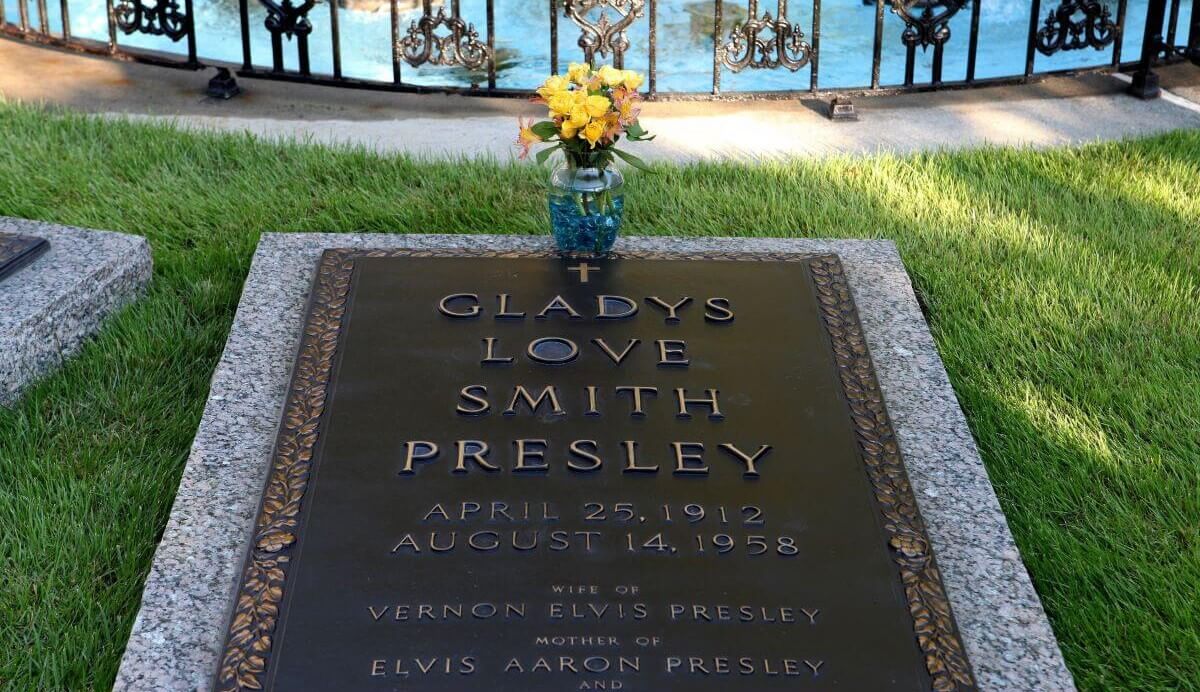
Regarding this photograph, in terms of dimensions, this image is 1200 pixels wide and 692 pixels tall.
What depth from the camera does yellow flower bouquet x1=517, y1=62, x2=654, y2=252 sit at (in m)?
3.54

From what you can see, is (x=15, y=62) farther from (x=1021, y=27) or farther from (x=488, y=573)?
(x=1021, y=27)

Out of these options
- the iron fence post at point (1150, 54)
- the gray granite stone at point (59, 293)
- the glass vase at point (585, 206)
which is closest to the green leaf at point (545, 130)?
the glass vase at point (585, 206)

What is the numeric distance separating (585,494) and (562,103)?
1174 millimetres

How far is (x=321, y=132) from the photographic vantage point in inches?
222

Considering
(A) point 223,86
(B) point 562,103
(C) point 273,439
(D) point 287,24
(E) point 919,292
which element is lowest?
(E) point 919,292

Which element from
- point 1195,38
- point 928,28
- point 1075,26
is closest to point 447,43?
point 928,28

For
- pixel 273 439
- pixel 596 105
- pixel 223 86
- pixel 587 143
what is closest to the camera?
pixel 273 439

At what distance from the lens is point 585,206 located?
367 cm

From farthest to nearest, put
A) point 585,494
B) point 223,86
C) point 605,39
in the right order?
point 223,86, point 605,39, point 585,494

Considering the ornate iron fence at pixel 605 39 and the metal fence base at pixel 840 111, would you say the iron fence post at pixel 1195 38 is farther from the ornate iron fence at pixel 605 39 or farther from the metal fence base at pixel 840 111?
the metal fence base at pixel 840 111

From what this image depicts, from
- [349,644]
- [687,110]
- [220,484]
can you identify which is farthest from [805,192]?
[349,644]

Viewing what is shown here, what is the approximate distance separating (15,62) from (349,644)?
16.4ft

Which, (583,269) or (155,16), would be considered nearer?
(583,269)

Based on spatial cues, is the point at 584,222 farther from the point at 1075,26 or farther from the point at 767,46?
the point at 1075,26
